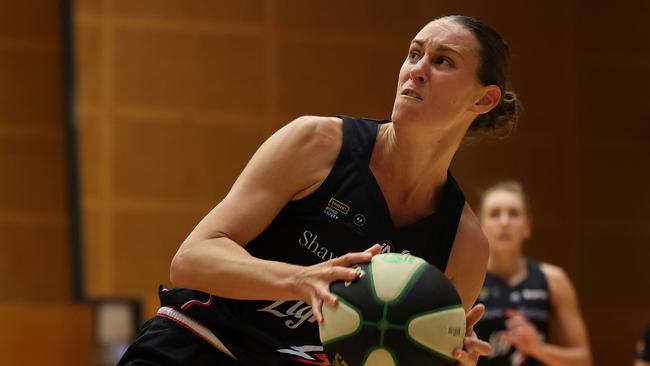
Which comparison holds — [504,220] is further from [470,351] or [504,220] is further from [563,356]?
[470,351]

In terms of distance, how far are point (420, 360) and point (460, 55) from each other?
2.75 ft

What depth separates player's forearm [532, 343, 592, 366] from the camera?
5.31 m

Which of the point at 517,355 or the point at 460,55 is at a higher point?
the point at 460,55

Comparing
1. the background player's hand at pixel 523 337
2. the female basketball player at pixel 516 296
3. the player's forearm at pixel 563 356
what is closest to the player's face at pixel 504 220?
the female basketball player at pixel 516 296

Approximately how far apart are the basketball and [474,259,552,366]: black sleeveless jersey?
3285 mm

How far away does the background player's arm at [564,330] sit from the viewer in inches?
212

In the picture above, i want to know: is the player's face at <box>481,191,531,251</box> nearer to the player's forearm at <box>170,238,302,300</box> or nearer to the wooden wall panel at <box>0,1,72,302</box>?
the wooden wall panel at <box>0,1,72,302</box>

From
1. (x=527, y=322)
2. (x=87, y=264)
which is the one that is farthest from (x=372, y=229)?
(x=87, y=264)

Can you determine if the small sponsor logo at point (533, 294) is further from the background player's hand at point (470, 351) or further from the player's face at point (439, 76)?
the background player's hand at point (470, 351)

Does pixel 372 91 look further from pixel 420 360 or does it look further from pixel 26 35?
pixel 420 360

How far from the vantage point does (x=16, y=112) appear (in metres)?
6.95

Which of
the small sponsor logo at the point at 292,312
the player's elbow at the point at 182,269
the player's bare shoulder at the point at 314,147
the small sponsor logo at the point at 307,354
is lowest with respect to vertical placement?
the small sponsor logo at the point at 307,354

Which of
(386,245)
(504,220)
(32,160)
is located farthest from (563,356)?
(32,160)

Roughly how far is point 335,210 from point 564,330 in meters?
3.37
